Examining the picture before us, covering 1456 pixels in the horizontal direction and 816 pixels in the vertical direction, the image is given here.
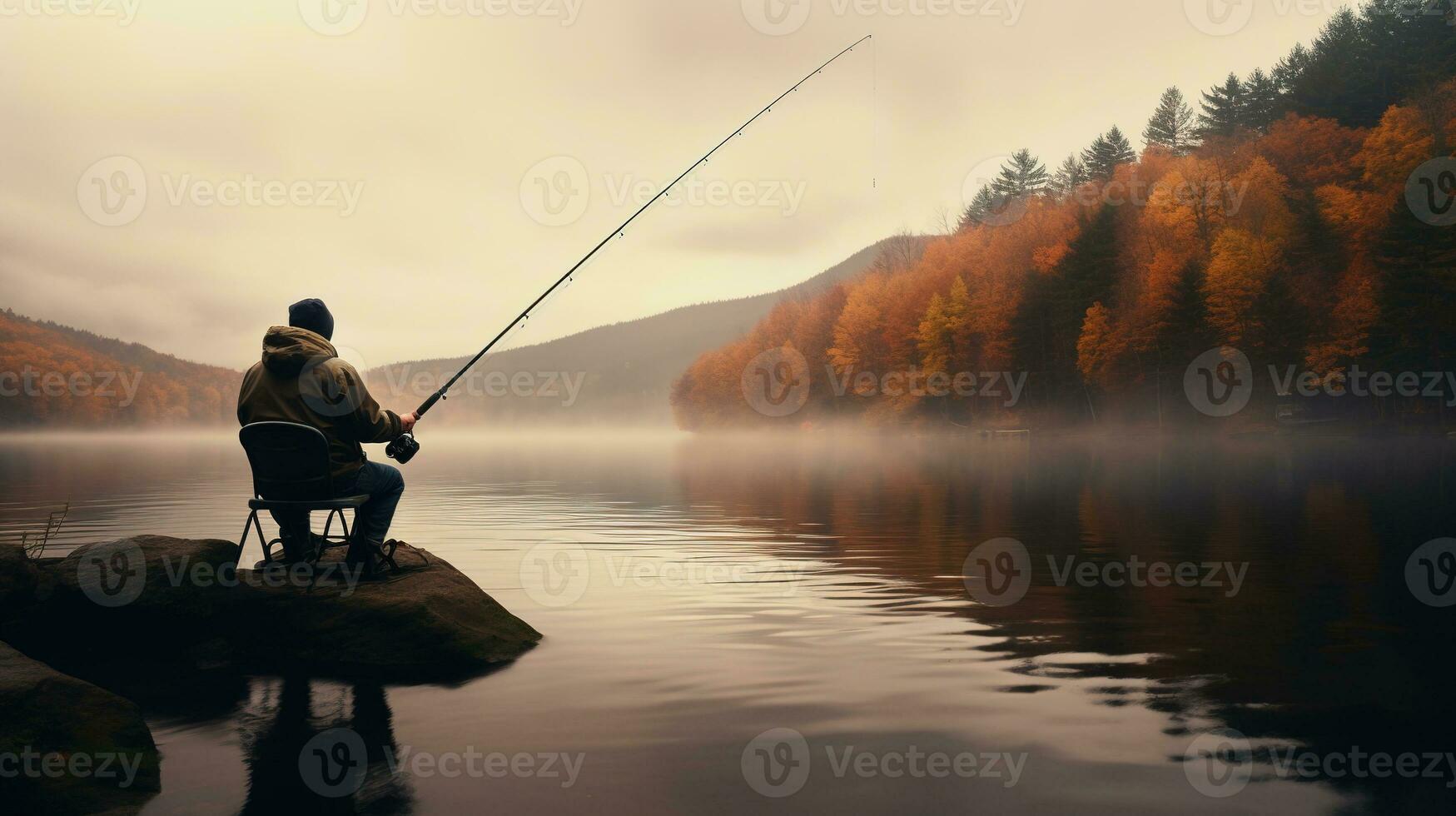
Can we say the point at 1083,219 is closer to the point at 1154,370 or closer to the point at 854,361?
the point at 1154,370

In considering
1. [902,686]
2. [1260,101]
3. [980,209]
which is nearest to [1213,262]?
[1260,101]

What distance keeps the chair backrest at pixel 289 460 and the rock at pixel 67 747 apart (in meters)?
2.45

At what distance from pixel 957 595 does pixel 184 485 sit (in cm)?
3513

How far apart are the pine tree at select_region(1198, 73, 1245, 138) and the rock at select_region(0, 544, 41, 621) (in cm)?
11013

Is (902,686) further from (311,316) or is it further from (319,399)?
(311,316)

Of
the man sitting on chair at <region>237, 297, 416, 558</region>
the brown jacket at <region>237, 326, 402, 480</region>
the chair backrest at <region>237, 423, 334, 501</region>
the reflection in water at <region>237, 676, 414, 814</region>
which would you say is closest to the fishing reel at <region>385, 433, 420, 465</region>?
the man sitting on chair at <region>237, 297, 416, 558</region>

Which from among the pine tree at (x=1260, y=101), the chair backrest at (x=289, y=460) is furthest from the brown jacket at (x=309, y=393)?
the pine tree at (x=1260, y=101)

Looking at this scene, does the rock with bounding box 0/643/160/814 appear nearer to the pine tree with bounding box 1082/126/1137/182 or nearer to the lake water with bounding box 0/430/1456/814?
the lake water with bounding box 0/430/1456/814

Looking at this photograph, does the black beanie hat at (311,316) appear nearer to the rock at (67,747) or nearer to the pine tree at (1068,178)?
the rock at (67,747)

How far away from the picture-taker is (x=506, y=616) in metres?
9.49

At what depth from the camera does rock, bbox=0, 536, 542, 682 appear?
27.8ft

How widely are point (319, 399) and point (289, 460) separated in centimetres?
59

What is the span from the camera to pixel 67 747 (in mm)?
5402

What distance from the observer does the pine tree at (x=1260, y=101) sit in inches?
3679
